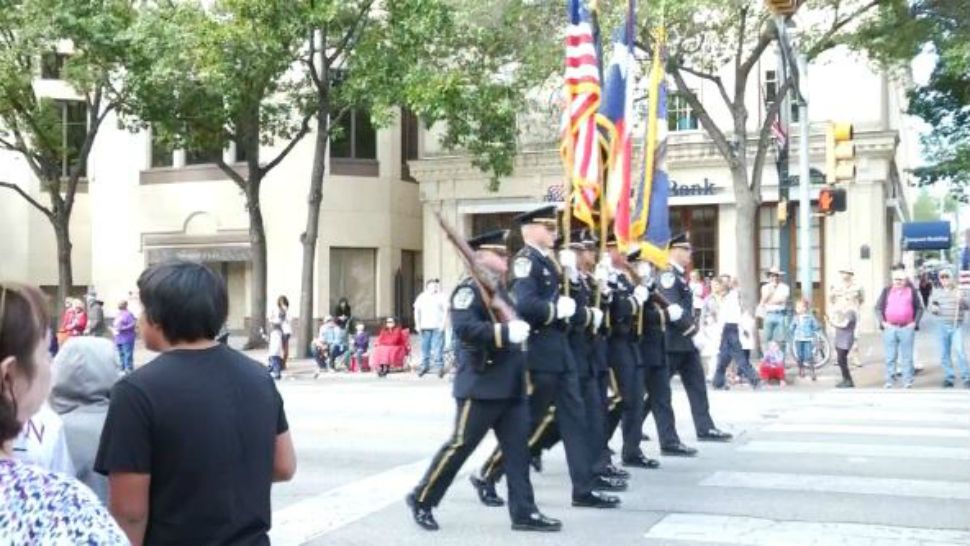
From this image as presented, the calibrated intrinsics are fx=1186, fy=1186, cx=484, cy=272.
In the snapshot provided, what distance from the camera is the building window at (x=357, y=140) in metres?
32.9

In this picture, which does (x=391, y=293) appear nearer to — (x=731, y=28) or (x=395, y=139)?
(x=395, y=139)

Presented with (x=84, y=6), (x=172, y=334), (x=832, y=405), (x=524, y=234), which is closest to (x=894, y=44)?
(x=832, y=405)

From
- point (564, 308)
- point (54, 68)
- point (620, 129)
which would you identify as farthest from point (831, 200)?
point (54, 68)

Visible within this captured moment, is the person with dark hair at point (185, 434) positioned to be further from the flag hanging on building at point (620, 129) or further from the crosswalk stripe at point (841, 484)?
the flag hanging on building at point (620, 129)

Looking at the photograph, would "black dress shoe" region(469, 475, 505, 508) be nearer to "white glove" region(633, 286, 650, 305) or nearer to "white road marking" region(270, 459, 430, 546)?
"white road marking" region(270, 459, 430, 546)

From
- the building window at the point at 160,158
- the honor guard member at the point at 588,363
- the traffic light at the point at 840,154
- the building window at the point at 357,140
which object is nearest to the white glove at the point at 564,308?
the honor guard member at the point at 588,363

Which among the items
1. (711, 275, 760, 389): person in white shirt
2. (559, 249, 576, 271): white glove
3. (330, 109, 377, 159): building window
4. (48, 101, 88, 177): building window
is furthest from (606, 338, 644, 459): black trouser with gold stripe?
(48, 101, 88, 177): building window

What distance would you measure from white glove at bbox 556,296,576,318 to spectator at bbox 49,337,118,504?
3796 millimetres

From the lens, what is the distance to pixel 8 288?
2434 millimetres

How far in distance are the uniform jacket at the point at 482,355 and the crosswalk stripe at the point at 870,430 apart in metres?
5.40

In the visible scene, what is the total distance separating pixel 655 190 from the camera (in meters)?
12.3

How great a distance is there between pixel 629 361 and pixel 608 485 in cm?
120

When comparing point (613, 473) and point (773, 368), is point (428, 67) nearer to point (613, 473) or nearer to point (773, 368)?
point (773, 368)

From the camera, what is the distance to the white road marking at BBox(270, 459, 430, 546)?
722cm
